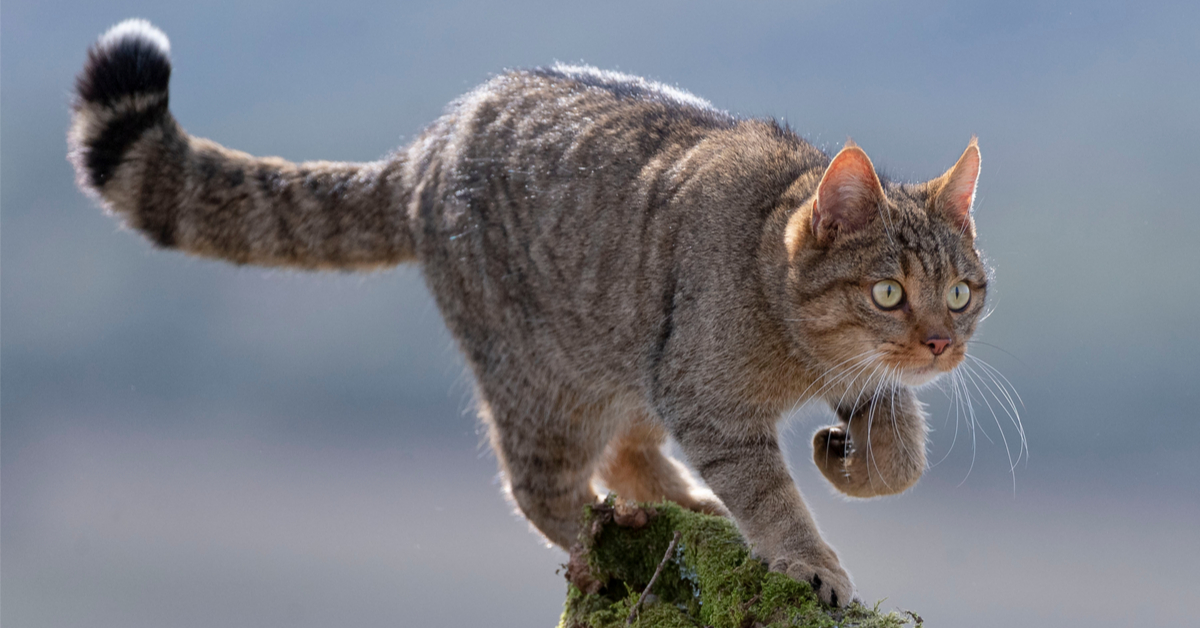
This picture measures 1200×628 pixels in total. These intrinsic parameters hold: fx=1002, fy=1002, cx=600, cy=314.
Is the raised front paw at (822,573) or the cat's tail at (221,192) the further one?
the cat's tail at (221,192)

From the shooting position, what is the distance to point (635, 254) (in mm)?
2820

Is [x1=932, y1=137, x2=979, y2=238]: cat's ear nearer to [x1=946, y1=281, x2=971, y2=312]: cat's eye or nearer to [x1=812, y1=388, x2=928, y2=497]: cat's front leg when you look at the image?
[x1=946, y1=281, x2=971, y2=312]: cat's eye

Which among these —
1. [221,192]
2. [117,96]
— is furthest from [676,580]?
[117,96]

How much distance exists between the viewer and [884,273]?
7.64 feet

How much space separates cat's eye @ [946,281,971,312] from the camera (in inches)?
93.3

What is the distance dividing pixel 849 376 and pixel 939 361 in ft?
0.91

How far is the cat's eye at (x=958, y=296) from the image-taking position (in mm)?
2370

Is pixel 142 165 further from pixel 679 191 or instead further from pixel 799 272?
pixel 799 272

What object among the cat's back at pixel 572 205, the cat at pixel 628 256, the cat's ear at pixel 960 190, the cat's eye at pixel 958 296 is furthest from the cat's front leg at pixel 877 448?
the cat's back at pixel 572 205

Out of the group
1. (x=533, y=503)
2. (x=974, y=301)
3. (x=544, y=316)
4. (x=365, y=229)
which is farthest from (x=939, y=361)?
(x=365, y=229)

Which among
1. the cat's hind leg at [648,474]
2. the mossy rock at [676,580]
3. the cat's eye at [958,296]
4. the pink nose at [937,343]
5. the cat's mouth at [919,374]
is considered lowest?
the mossy rock at [676,580]

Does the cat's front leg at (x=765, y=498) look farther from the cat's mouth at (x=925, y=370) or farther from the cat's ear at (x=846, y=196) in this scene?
the cat's ear at (x=846, y=196)

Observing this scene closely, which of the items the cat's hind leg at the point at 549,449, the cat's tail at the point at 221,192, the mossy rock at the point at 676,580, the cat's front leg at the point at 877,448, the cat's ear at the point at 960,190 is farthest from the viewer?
the cat's tail at the point at 221,192

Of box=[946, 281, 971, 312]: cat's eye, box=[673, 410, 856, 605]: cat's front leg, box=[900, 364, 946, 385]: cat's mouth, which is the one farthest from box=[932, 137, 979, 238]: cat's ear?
box=[673, 410, 856, 605]: cat's front leg
